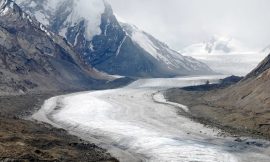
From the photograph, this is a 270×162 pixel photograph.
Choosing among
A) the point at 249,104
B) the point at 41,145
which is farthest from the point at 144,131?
the point at 249,104

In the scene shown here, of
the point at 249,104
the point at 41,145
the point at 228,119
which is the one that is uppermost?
the point at 249,104

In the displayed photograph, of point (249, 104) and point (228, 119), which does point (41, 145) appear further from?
point (249, 104)

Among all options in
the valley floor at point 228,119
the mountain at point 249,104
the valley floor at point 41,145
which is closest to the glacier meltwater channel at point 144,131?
the valley floor at point 228,119

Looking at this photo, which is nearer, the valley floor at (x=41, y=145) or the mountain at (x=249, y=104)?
the valley floor at (x=41, y=145)

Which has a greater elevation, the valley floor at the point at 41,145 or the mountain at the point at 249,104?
the mountain at the point at 249,104

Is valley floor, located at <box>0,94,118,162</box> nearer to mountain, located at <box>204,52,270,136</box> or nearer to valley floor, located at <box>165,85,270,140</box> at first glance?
valley floor, located at <box>165,85,270,140</box>

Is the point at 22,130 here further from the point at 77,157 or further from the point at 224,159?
the point at 224,159

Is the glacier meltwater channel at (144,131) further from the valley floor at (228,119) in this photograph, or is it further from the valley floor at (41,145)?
the valley floor at (41,145)
